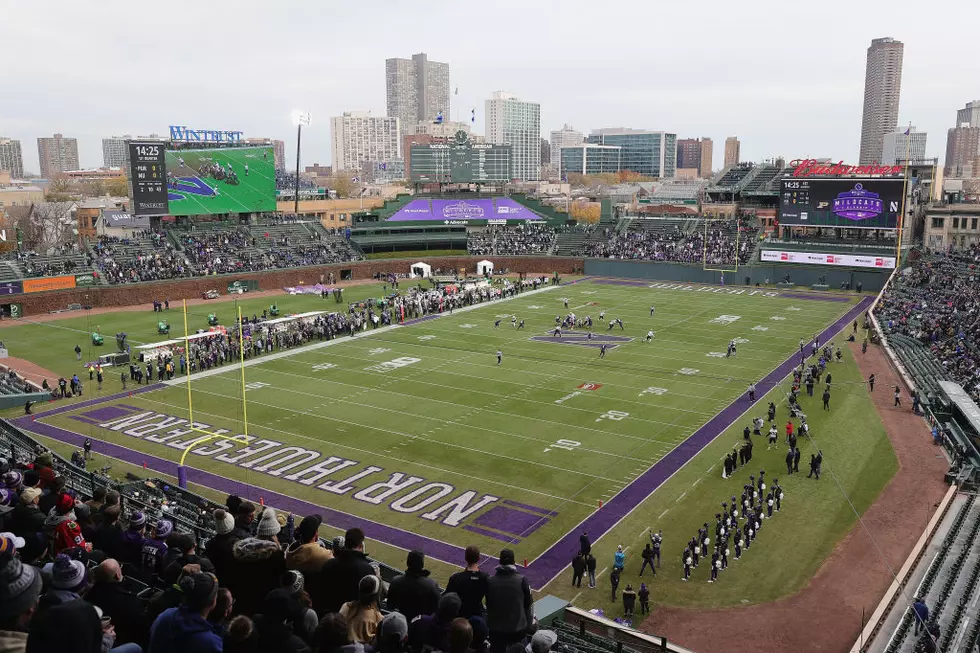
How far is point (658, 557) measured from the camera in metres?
19.8

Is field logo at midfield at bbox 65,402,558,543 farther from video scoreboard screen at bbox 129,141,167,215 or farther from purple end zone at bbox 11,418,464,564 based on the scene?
video scoreboard screen at bbox 129,141,167,215

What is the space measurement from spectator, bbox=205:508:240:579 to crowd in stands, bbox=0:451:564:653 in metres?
0.02

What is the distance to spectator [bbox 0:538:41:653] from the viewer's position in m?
5.72

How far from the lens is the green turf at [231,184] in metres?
71.4

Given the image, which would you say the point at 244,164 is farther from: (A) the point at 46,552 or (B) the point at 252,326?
(A) the point at 46,552

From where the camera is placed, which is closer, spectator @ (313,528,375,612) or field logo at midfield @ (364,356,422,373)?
spectator @ (313,528,375,612)

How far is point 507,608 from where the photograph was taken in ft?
26.8

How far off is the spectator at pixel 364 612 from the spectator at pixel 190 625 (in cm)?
129

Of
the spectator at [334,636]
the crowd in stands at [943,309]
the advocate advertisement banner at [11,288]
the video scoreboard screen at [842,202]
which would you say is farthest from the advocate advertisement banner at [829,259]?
the spectator at [334,636]

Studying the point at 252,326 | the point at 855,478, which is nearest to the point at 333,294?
the point at 252,326

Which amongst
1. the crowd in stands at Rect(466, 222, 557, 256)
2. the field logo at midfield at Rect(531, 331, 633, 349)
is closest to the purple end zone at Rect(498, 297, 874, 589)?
the field logo at midfield at Rect(531, 331, 633, 349)

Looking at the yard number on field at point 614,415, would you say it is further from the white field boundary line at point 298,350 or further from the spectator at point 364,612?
the spectator at point 364,612

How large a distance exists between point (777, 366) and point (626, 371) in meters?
8.11

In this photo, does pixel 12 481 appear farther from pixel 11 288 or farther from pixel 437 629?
pixel 11 288
